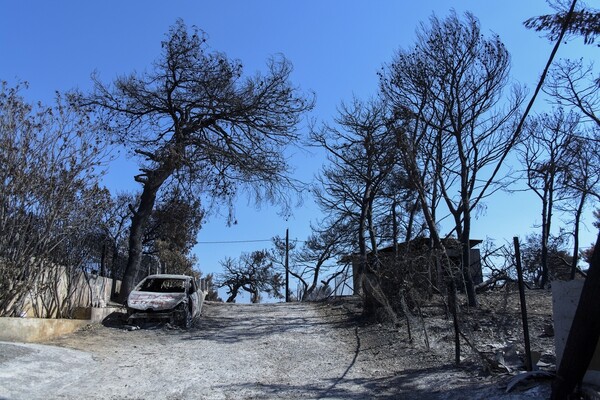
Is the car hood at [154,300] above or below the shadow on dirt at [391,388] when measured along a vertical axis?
above

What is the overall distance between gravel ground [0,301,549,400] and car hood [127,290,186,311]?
0.67 meters

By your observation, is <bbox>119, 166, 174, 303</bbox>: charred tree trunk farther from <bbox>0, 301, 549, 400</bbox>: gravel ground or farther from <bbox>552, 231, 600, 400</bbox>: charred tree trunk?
<bbox>552, 231, 600, 400</bbox>: charred tree trunk

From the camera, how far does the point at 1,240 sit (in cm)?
1173

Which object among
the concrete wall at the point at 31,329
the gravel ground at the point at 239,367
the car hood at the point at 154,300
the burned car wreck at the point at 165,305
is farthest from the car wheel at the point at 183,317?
the concrete wall at the point at 31,329

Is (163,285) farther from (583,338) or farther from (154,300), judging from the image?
(583,338)

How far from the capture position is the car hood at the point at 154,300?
51.3 ft

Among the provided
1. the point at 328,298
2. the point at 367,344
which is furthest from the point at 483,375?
the point at 328,298

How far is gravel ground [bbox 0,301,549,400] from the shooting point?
8.43m

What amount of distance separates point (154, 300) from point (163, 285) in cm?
200

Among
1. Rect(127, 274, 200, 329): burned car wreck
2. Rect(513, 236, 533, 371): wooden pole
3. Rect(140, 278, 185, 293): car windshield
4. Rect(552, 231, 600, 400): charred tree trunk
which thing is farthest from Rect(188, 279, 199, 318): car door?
Rect(552, 231, 600, 400): charred tree trunk

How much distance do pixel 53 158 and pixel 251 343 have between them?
699cm

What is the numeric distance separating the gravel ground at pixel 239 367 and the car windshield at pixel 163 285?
186 centimetres

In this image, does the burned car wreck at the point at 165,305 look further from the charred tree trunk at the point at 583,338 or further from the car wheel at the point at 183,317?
the charred tree trunk at the point at 583,338

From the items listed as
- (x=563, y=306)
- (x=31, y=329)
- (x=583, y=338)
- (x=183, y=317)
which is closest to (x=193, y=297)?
(x=183, y=317)
